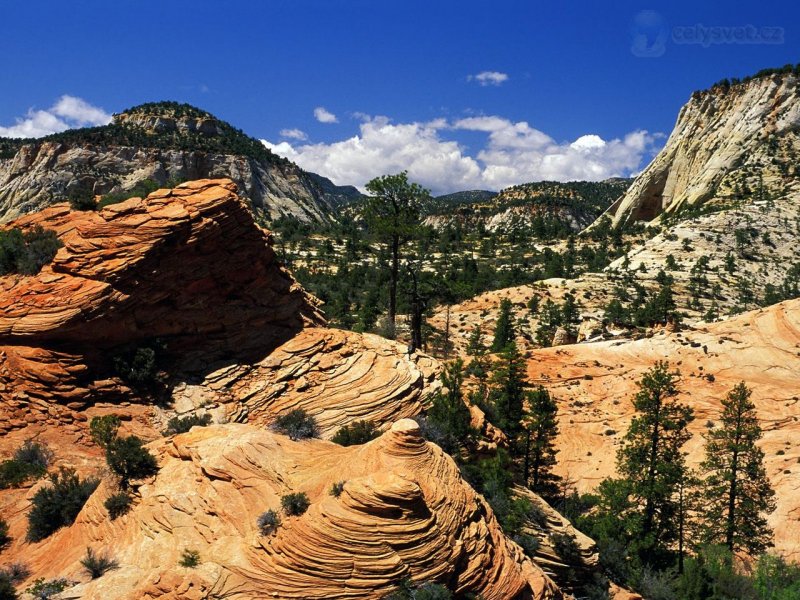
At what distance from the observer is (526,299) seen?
5178cm

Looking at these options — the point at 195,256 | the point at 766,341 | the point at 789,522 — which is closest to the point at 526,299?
the point at 766,341

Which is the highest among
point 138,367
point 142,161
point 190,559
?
point 142,161

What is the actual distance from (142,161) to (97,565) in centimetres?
12686

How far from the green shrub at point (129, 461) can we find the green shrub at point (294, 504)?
431 cm

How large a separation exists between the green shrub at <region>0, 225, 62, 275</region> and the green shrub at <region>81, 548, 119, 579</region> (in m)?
12.4

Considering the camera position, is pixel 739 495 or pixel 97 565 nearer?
pixel 97 565

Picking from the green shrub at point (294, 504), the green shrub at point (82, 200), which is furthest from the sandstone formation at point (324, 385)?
the green shrub at point (82, 200)

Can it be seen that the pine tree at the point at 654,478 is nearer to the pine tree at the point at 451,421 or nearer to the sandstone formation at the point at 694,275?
the pine tree at the point at 451,421

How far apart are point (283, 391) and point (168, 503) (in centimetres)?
743

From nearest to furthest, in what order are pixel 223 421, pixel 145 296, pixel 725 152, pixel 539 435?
pixel 223 421 < pixel 145 296 < pixel 539 435 < pixel 725 152

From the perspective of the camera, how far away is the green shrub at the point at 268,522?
34.9 ft

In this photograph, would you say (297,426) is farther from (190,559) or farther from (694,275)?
(694,275)

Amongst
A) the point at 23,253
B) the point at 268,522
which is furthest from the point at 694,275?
the point at 23,253

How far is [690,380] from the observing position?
3044cm
